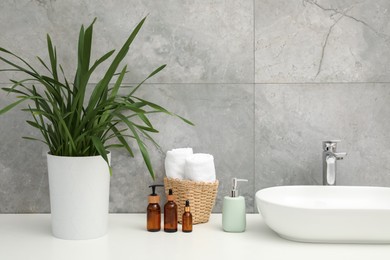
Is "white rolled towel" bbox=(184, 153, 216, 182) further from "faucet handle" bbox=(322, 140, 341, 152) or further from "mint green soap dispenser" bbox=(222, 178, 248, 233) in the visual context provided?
"faucet handle" bbox=(322, 140, 341, 152)

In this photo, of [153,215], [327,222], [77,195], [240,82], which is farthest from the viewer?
[240,82]

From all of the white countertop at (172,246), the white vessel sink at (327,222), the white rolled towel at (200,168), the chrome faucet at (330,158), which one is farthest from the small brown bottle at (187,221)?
the chrome faucet at (330,158)

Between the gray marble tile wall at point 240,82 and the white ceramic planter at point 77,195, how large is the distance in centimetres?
32

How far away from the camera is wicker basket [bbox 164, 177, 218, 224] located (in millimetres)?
1909

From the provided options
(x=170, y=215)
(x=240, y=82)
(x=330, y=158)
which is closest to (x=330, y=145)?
(x=330, y=158)

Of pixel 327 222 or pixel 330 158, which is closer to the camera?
pixel 327 222

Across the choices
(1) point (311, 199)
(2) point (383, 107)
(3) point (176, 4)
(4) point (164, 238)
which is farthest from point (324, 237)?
(3) point (176, 4)

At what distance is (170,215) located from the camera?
6.08ft

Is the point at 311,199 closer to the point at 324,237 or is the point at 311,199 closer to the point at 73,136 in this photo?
the point at 324,237

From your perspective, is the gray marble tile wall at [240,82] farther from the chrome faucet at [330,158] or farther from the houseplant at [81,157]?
the houseplant at [81,157]

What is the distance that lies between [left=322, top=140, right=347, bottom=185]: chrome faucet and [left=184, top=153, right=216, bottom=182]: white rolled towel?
43cm

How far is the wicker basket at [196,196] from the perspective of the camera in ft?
6.26

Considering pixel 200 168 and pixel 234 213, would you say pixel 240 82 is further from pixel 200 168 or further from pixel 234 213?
pixel 234 213

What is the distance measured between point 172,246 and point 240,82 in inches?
28.3
